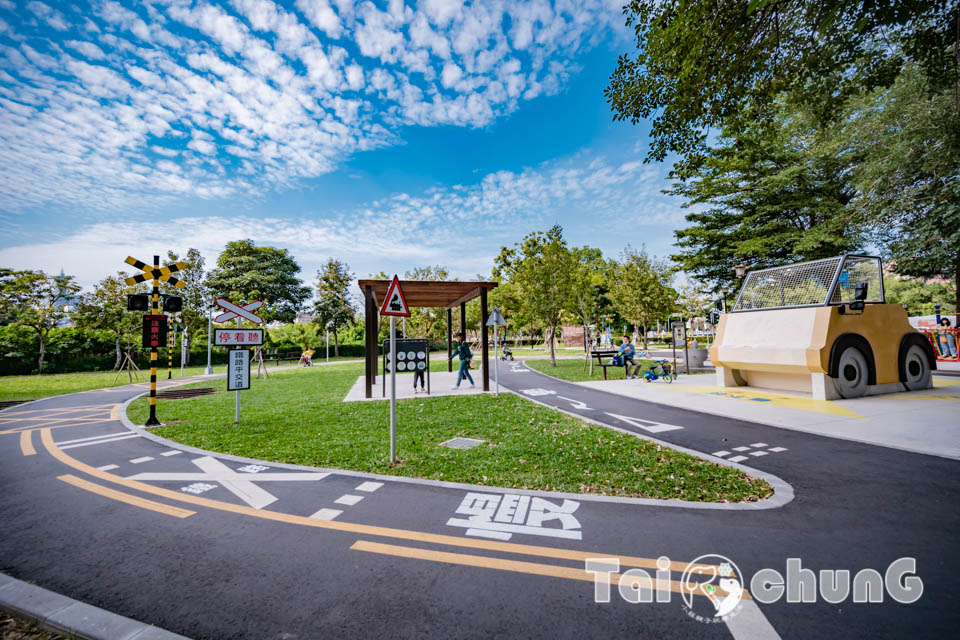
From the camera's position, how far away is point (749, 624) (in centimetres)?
219

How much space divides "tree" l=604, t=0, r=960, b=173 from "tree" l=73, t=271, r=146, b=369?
30.3m

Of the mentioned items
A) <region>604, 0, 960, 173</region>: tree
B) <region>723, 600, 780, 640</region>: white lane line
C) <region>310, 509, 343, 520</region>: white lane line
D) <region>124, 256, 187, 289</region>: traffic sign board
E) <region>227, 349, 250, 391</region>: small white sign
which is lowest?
<region>310, 509, 343, 520</region>: white lane line

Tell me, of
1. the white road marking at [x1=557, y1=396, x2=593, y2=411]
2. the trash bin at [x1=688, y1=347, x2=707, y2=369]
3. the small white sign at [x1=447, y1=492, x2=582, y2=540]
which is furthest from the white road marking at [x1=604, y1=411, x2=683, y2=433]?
the trash bin at [x1=688, y1=347, x2=707, y2=369]

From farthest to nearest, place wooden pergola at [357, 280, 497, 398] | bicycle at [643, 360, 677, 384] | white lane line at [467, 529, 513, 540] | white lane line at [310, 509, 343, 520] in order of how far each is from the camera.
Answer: bicycle at [643, 360, 677, 384] < wooden pergola at [357, 280, 497, 398] < white lane line at [310, 509, 343, 520] < white lane line at [467, 529, 513, 540]

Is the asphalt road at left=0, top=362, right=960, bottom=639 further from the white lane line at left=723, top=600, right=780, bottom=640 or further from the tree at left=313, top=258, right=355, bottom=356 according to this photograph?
the tree at left=313, top=258, right=355, bottom=356

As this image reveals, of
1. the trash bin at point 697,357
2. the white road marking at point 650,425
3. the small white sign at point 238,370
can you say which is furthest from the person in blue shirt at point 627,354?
the small white sign at point 238,370

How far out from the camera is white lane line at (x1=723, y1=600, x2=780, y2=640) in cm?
210

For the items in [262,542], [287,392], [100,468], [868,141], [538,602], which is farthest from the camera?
[868,141]

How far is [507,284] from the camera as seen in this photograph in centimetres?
3403

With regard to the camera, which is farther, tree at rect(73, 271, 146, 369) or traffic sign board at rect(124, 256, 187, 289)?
tree at rect(73, 271, 146, 369)

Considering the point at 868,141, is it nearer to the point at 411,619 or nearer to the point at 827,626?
the point at 827,626

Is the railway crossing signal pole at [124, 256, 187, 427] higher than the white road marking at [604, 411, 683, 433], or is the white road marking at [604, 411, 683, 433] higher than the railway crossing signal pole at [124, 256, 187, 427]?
the railway crossing signal pole at [124, 256, 187, 427]

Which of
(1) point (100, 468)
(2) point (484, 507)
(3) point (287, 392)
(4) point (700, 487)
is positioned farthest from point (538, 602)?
(3) point (287, 392)

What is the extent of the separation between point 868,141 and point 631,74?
780 inches
